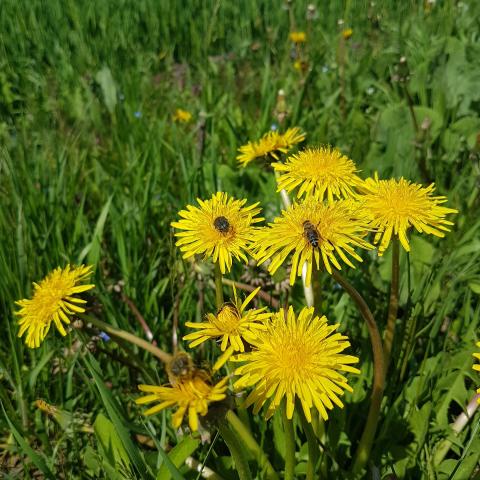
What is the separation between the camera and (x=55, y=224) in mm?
1911

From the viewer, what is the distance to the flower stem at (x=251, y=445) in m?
1.06

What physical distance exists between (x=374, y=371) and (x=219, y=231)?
44 cm

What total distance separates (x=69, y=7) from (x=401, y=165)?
12.7 ft

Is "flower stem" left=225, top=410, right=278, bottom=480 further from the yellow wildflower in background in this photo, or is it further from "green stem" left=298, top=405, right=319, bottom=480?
the yellow wildflower in background

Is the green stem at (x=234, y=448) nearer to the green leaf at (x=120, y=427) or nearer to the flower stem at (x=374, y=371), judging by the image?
the green leaf at (x=120, y=427)

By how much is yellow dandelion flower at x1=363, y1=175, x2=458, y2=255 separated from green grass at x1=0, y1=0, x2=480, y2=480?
27 centimetres

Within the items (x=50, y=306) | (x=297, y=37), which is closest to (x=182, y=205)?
(x=50, y=306)

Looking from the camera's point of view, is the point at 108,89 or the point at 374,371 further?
the point at 108,89

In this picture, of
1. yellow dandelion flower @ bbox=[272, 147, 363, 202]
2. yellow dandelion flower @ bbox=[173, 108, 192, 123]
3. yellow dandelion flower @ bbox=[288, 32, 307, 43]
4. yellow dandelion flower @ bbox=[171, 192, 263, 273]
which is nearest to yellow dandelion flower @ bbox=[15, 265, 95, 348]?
yellow dandelion flower @ bbox=[171, 192, 263, 273]

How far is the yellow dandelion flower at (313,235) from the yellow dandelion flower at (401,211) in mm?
46

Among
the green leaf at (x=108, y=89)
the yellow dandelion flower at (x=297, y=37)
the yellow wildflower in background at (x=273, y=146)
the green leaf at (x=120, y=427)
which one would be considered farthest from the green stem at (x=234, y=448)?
the yellow dandelion flower at (x=297, y=37)

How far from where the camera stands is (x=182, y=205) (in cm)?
197

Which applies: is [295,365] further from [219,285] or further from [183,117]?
[183,117]

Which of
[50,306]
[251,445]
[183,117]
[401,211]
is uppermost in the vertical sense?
[401,211]
